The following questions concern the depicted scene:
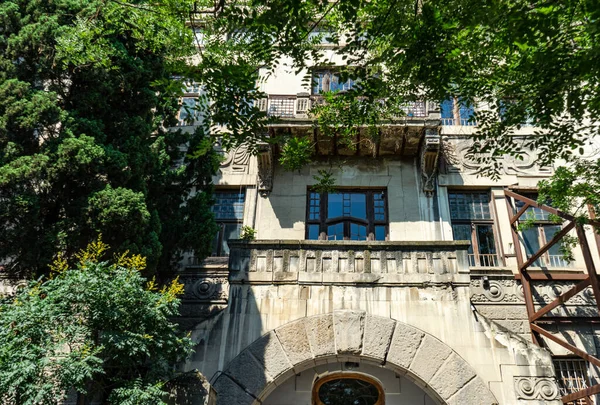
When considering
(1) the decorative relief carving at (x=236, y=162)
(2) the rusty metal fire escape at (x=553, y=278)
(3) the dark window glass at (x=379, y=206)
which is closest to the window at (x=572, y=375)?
(2) the rusty metal fire escape at (x=553, y=278)

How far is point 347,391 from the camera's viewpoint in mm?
9930

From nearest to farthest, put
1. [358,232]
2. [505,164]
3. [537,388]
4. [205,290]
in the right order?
[537,388]
[205,290]
[358,232]
[505,164]

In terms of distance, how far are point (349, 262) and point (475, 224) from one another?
5532mm

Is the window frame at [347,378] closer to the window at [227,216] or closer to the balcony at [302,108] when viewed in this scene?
the window at [227,216]

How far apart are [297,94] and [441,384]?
845 centimetres

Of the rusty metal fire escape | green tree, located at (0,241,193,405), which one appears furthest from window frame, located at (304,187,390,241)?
green tree, located at (0,241,193,405)

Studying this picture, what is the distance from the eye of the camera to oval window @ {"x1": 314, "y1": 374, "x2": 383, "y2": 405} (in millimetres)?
9875

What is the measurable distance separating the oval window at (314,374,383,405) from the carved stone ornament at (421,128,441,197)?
Answer: 5351 mm

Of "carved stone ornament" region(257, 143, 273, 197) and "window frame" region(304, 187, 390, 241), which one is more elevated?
"carved stone ornament" region(257, 143, 273, 197)

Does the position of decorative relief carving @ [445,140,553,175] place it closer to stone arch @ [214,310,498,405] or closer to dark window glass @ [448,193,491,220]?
dark window glass @ [448,193,491,220]

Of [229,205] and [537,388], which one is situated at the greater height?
[229,205]

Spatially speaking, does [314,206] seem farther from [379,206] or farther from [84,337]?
[84,337]

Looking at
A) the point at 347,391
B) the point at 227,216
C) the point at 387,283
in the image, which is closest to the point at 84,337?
the point at 387,283

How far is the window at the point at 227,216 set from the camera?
41.4 ft
